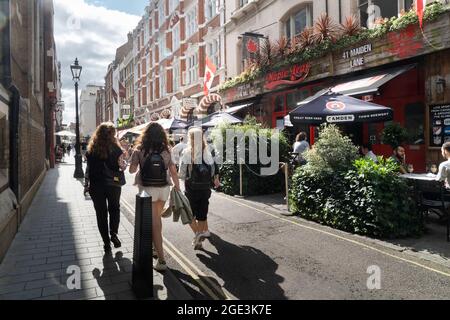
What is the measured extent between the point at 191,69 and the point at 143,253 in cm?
2272

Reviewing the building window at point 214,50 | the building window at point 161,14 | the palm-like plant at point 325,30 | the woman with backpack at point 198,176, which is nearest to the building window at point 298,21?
the palm-like plant at point 325,30

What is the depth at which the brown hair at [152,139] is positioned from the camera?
15.4 ft

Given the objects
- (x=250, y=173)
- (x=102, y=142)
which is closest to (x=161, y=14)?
(x=250, y=173)

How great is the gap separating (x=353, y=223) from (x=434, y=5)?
5.88 metres

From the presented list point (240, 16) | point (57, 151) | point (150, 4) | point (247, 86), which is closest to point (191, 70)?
point (240, 16)

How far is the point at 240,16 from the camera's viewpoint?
18031mm

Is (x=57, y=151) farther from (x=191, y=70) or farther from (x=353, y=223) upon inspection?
(x=353, y=223)

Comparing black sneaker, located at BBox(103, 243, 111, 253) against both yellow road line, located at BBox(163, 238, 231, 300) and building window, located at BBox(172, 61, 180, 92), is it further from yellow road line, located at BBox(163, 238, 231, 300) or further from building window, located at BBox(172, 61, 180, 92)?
building window, located at BBox(172, 61, 180, 92)

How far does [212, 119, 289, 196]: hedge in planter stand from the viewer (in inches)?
397

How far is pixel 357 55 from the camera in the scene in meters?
10.5

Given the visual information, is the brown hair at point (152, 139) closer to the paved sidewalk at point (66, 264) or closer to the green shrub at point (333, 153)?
the paved sidewalk at point (66, 264)

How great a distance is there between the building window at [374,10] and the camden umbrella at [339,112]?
15.4 ft

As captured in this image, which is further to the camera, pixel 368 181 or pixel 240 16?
pixel 240 16
